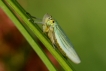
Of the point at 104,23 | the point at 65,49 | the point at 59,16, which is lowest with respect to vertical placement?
the point at 65,49

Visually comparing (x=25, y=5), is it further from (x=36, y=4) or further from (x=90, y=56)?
(x=90, y=56)

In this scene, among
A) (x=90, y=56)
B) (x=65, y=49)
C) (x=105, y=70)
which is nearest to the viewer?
(x=65, y=49)

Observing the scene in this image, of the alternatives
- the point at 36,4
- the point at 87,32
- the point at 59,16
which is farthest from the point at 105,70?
the point at 36,4

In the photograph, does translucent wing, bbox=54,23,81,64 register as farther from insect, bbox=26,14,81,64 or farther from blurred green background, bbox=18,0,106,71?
blurred green background, bbox=18,0,106,71

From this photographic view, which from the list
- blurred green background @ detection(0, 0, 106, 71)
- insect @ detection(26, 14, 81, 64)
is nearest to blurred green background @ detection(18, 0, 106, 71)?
blurred green background @ detection(0, 0, 106, 71)

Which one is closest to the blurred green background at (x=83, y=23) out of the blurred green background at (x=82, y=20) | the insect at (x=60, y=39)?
the blurred green background at (x=82, y=20)

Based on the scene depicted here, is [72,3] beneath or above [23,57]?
above

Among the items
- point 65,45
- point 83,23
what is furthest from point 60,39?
point 83,23
